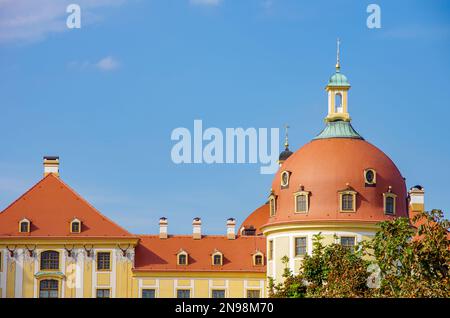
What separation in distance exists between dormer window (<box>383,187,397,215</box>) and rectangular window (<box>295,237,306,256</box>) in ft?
18.4

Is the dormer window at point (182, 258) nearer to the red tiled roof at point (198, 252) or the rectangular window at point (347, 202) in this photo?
the red tiled roof at point (198, 252)

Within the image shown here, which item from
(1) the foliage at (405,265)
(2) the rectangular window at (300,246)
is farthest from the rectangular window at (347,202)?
(1) the foliage at (405,265)

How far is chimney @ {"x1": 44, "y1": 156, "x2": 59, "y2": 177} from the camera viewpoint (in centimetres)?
8275

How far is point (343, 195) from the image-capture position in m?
74.9

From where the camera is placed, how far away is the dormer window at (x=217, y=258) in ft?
268

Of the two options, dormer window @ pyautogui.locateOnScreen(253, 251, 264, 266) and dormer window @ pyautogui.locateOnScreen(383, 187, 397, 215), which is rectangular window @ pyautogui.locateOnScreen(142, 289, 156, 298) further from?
dormer window @ pyautogui.locateOnScreen(383, 187, 397, 215)

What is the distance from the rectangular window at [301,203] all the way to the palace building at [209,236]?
0.21 ft

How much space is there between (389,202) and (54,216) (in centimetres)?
2265

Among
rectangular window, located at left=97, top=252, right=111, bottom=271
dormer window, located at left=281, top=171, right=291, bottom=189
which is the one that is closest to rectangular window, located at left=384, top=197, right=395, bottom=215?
dormer window, located at left=281, top=171, right=291, bottom=189

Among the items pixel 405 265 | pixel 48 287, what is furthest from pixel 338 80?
pixel 405 265

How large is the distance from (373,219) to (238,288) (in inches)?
460
